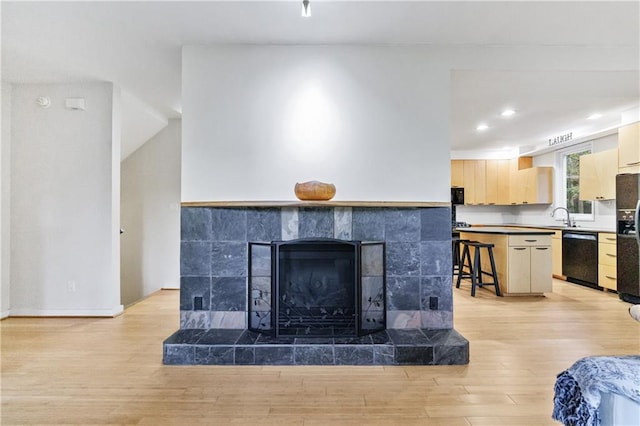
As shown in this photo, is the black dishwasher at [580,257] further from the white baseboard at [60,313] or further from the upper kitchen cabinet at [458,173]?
the white baseboard at [60,313]

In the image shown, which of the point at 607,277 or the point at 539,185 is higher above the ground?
the point at 539,185

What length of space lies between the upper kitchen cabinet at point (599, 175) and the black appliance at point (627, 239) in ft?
1.60

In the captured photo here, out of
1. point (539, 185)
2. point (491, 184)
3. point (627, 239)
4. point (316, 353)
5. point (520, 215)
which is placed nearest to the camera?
point (316, 353)

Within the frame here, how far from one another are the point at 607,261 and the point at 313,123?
4.68 meters

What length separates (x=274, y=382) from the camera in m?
2.33

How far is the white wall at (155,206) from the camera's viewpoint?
5.12 m

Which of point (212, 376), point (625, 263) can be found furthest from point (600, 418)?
point (625, 263)

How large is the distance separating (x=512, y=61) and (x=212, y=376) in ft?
11.5

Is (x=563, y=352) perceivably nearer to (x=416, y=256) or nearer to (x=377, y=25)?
(x=416, y=256)

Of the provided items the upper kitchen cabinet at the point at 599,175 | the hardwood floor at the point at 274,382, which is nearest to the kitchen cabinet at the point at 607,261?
the upper kitchen cabinet at the point at 599,175

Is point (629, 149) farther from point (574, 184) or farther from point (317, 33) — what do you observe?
point (317, 33)

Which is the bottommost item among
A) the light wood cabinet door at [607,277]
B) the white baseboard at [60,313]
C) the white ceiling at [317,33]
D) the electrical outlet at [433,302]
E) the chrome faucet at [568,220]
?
the white baseboard at [60,313]

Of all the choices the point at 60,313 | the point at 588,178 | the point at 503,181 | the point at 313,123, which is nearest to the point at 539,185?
the point at 503,181

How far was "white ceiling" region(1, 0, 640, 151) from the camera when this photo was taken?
2482 millimetres
